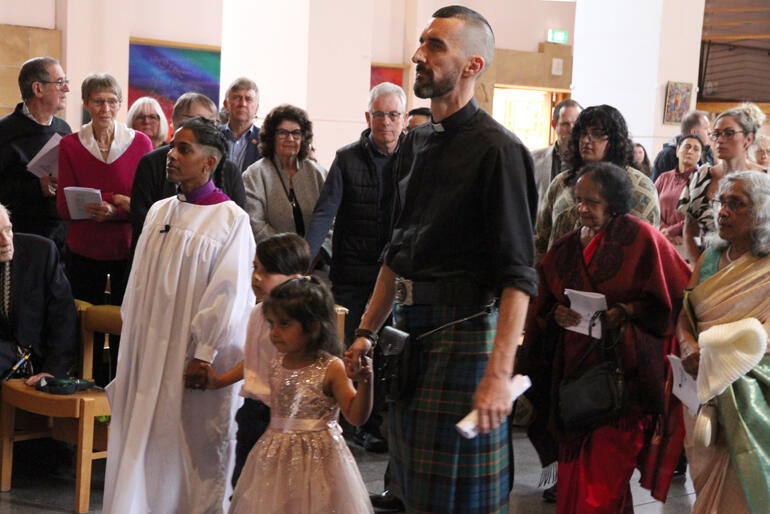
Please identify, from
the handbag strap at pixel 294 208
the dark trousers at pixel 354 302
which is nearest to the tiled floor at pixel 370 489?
the dark trousers at pixel 354 302

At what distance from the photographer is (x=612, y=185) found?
392cm

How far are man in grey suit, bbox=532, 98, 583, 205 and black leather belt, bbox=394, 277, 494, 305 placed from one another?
3433 mm

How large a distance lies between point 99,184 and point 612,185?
2638 mm

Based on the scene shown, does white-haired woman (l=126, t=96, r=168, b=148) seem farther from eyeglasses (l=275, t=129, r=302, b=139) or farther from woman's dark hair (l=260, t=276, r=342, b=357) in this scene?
woman's dark hair (l=260, t=276, r=342, b=357)

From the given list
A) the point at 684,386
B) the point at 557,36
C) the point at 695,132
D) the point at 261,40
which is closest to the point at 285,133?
the point at 684,386

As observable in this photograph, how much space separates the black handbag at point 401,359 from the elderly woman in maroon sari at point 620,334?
4.74ft

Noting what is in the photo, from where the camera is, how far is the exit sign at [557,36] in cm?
1312

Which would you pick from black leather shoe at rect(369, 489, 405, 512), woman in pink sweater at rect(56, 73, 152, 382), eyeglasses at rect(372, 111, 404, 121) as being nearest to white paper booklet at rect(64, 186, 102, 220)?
woman in pink sweater at rect(56, 73, 152, 382)

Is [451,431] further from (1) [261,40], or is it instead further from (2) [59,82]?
(1) [261,40]

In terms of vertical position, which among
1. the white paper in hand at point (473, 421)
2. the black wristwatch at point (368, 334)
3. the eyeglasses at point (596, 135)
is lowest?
the white paper in hand at point (473, 421)

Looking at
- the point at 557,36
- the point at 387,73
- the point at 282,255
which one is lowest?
the point at 282,255

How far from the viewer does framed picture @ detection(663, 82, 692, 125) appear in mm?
9445

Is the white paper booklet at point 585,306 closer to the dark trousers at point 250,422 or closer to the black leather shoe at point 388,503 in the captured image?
the black leather shoe at point 388,503

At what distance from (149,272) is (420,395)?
5.31 feet
